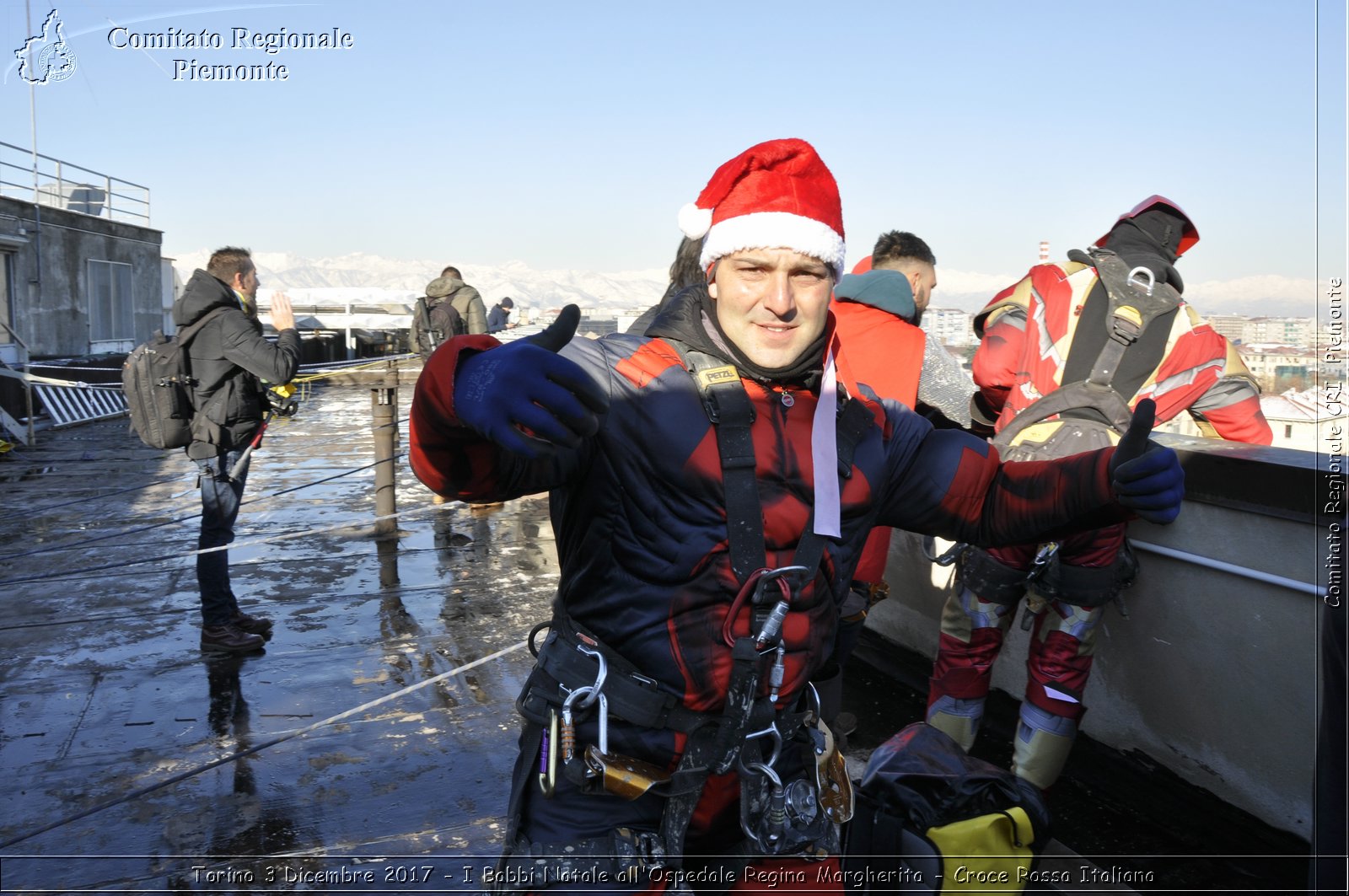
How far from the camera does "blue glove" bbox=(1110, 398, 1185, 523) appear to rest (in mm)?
2230

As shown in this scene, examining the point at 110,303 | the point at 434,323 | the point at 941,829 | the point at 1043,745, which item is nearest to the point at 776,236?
the point at 941,829

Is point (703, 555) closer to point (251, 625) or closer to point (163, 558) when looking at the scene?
point (251, 625)

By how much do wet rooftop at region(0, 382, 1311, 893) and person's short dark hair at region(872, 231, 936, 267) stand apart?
2.32m

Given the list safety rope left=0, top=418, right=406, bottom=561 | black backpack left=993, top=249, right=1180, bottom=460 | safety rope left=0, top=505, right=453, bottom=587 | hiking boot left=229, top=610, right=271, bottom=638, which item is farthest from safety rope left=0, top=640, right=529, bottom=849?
black backpack left=993, top=249, right=1180, bottom=460

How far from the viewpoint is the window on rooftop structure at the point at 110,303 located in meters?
23.9

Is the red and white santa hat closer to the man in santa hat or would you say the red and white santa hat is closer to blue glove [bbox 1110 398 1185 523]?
the man in santa hat

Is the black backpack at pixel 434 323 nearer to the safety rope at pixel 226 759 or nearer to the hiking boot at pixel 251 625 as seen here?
the hiking boot at pixel 251 625

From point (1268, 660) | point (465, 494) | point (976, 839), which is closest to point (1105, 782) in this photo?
point (1268, 660)

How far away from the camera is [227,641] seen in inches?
235

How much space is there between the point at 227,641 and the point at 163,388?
151 cm

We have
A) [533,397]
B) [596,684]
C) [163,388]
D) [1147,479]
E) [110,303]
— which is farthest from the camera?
[110,303]

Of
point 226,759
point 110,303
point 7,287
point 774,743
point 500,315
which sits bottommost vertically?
point 226,759

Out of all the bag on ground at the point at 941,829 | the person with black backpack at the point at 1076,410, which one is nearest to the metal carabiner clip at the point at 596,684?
the bag on ground at the point at 941,829

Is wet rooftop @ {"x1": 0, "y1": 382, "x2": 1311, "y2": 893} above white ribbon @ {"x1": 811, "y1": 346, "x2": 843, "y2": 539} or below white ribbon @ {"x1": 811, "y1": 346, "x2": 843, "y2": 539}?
below
